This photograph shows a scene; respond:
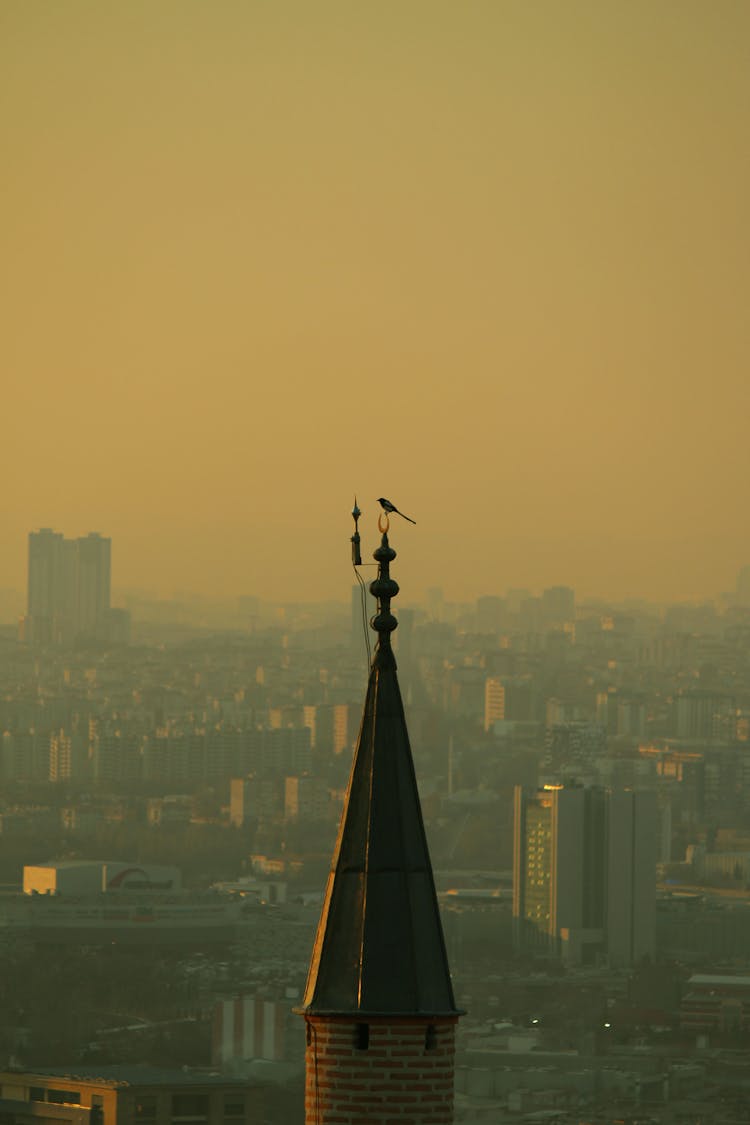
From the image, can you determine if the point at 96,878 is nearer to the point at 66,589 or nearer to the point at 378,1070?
the point at 66,589

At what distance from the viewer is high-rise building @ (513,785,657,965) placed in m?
38.9

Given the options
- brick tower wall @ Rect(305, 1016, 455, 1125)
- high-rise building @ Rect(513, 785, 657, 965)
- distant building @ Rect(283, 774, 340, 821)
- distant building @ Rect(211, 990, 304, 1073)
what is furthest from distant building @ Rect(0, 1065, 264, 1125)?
brick tower wall @ Rect(305, 1016, 455, 1125)

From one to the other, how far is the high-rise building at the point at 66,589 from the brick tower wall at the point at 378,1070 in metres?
44.3

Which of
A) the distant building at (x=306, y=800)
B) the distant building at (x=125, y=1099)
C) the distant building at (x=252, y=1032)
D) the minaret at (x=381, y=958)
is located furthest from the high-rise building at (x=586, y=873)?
the minaret at (x=381, y=958)

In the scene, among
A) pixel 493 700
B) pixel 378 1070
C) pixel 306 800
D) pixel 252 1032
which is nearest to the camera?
pixel 378 1070

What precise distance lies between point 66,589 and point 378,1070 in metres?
45.9

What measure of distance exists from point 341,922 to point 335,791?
126 feet

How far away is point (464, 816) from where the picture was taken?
147 feet

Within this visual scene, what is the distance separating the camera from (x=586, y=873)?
40.8 metres

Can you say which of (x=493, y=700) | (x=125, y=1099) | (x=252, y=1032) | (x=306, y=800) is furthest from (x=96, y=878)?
(x=125, y=1099)

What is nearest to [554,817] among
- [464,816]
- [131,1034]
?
[464,816]

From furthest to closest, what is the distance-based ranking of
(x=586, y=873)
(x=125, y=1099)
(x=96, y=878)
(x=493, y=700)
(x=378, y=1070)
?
(x=493, y=700)
(x=96, y=878)
(x=586, y=873)
(x=125, y=1099)
(x=378, y=1070)

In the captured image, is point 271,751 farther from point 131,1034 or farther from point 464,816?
point 131,1034

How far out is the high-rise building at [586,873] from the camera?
38.9 meters
